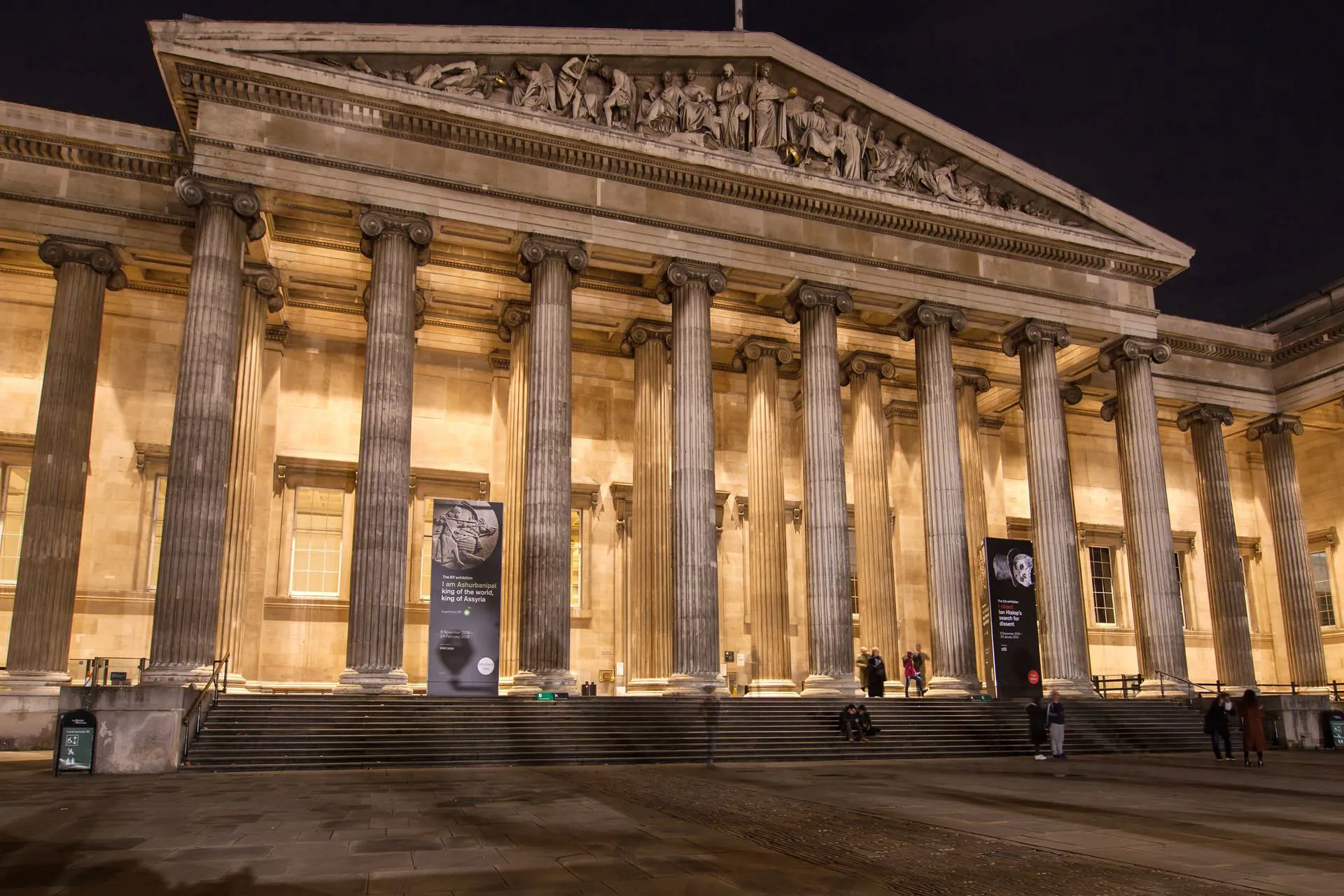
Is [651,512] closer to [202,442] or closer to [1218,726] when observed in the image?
[202,442]

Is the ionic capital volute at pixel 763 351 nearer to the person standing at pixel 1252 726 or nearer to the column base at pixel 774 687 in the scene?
the column base at pixel 774 687

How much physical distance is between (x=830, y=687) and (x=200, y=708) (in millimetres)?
13353

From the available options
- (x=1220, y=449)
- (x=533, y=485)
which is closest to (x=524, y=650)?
(x=533, y=485)

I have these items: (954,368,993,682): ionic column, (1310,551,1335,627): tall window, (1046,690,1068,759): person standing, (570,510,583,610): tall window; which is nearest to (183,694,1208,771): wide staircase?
(1046,690,1068,759): person standing

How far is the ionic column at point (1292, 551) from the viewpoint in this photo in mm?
34438

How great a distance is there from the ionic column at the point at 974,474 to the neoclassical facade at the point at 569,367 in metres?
0.15

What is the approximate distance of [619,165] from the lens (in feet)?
85.2

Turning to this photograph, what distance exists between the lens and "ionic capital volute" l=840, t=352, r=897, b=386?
105 feet

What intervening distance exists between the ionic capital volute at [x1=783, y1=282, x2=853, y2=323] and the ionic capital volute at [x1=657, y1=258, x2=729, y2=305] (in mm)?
2147

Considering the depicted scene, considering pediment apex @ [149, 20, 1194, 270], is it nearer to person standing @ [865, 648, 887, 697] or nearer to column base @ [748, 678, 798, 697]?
person standing @ [865, 648, 887, 697]

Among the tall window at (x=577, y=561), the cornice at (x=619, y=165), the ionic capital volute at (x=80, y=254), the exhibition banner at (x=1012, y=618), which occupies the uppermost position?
the cornice at (x=619, y=165)

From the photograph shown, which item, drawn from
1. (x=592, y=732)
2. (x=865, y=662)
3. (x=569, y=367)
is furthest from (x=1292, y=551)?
(x=592, y=732)

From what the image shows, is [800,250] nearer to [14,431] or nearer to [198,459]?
[198,459]

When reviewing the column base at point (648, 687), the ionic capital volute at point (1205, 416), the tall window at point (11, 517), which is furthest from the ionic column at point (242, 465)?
the ionic capital volute at point (1205, 416)
